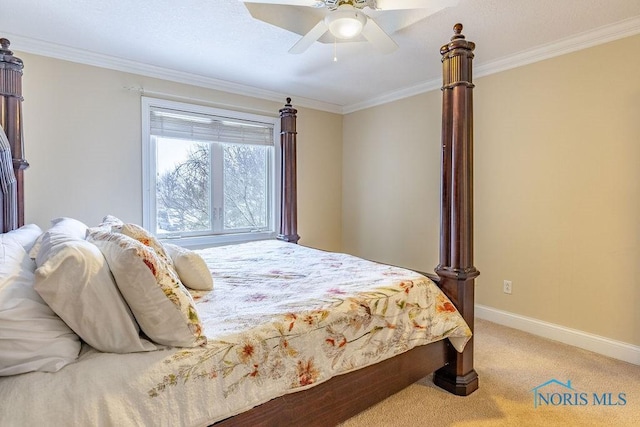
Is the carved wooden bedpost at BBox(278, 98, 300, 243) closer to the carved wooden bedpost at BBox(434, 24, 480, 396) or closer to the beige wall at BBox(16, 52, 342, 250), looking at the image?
the beige wall at BBox(16, 52, 342, 250)

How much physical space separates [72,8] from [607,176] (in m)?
3.80

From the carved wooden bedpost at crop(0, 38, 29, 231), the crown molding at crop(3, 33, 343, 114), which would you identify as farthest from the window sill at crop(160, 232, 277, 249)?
the crown molding at crop(3, 33, 343, 114)

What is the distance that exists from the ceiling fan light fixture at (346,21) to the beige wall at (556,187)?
187cm

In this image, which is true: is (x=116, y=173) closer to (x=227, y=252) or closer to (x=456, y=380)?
(x=227, y=252)

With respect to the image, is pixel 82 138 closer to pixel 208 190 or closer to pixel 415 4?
pixel 208 190

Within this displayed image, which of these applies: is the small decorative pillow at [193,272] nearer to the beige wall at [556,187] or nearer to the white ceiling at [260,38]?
the white ceiling at [260,38]

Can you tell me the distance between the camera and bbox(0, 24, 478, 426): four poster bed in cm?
102

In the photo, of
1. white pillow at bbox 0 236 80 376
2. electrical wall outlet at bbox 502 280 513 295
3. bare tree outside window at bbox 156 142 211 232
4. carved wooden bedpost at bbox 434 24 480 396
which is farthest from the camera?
bare tree outside window at bbox 156 142 211 232

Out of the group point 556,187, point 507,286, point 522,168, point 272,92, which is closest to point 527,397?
point 507,286

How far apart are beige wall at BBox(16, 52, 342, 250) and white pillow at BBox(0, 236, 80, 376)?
80.9 inches

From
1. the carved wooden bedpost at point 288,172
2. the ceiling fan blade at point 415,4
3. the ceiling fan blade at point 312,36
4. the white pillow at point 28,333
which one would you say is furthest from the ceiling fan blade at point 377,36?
the white pillow at point 28,333

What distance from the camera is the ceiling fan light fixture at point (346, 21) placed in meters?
1.82

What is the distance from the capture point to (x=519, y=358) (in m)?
2.50

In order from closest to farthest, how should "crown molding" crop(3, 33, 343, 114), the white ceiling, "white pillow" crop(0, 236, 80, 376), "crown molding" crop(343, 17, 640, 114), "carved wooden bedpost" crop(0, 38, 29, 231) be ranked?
"white pillow" crop(0, 236, 80, 376) < "carved wooden bedpost" crop(0, 38, 29, 231) < the white ceiling < "crown molding" crop(343, 17, 640, 114) < "crown molding" crop(3, 33, 343, 114)
